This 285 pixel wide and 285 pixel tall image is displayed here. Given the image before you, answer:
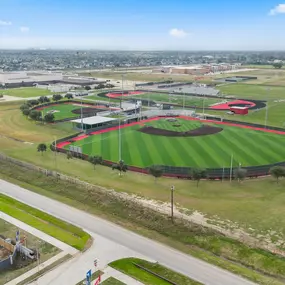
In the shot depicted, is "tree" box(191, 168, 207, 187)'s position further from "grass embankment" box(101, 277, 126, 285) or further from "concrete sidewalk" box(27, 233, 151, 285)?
"grass embankment" box(101, 277, 126, 285)

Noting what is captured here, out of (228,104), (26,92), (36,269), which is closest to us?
(36,269)

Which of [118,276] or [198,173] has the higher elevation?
[198,173]

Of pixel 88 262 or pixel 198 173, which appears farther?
pixel 198 173

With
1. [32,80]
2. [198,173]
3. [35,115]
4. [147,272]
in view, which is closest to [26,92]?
[32,80]

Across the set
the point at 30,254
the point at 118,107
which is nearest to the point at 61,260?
the point at 30,254

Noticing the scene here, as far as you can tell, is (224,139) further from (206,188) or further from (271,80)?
(271,80)

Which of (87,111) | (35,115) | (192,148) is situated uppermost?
(35,115)

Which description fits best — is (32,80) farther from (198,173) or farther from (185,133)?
(198,173)
